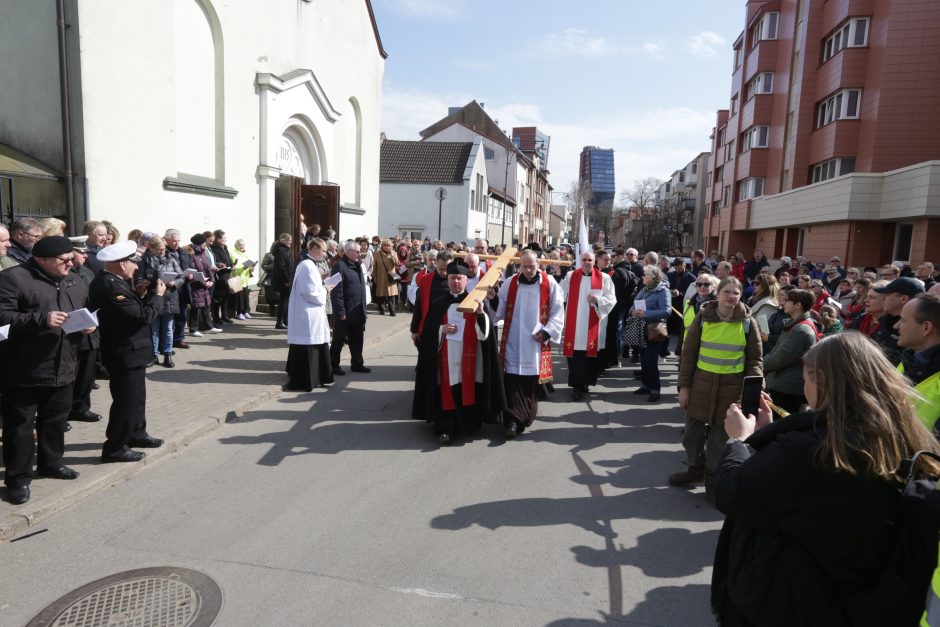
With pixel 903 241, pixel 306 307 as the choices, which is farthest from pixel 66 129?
pixel 903 241

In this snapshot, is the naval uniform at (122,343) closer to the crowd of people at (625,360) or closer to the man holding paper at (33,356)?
the crowd of people at (625,360)

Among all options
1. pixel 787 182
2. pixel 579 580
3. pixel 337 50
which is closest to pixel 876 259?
pixel 787 182

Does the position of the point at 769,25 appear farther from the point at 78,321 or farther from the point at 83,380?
the point at 78,321

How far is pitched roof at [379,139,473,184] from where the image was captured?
39000 millimetres

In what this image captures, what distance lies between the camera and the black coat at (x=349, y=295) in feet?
29.7

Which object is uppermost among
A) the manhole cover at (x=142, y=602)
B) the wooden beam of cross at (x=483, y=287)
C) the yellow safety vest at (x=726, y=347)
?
the wooden beam of cross at (x=483, y=287)

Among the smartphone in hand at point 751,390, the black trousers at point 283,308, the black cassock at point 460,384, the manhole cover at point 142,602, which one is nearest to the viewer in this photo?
the manhole cover at point 142,602

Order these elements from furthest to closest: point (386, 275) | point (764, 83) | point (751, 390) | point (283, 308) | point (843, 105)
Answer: point (764, 83), point (843, 105), point (386, 275), point (283, 308), point (751, 390)

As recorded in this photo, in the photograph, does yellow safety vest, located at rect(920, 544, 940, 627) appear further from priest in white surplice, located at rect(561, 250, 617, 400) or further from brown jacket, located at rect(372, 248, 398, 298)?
brown jacket, located at rect(372, 248, 398, 298)

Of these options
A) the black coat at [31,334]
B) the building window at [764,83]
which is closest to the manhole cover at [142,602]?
the black coat at [31,334]

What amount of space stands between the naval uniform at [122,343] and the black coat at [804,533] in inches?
185

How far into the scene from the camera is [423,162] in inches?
1586

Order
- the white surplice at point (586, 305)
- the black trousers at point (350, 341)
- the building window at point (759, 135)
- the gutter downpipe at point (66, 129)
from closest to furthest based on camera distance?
the white surplice at point (586, 305) < the gutter downpipe at point (66, 129) < the black trousers at point (350, 341) < the building window at point (759, 135)

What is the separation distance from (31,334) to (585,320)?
21.1 ft
